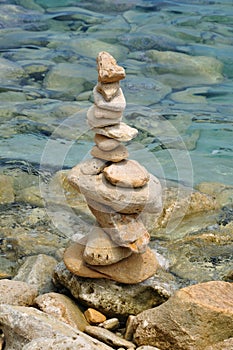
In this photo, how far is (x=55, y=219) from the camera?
8078 millimetres

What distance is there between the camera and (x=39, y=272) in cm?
629

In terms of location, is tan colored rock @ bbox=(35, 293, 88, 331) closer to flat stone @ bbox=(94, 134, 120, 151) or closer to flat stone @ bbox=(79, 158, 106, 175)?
flat stone @ bbox=(79, 158, 106, 175)

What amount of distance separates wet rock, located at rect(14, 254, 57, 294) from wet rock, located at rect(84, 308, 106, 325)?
513 mm

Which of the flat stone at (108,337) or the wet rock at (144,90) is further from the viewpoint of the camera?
the wet rock at (144,90)

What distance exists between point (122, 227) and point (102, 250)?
0.79 feet

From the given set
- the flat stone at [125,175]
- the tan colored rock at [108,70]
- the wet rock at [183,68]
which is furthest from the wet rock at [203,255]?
the wet rock at [183,68]

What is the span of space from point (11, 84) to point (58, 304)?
27.0 ft

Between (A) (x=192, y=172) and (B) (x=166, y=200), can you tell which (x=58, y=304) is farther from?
(A) (x=192, y=172)

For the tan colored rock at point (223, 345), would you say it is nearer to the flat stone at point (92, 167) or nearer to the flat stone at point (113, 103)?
the flat stone at point (92, 167)

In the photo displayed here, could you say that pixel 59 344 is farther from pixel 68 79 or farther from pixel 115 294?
pixel 68 79

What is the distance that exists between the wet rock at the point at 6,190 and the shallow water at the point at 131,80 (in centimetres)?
53

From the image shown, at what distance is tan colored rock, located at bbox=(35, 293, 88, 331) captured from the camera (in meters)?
5.39

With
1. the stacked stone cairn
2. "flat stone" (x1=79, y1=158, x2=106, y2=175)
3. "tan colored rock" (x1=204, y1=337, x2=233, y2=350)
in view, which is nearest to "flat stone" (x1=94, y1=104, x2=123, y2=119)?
the stacked stone cairn

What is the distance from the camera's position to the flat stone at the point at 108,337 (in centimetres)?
525
